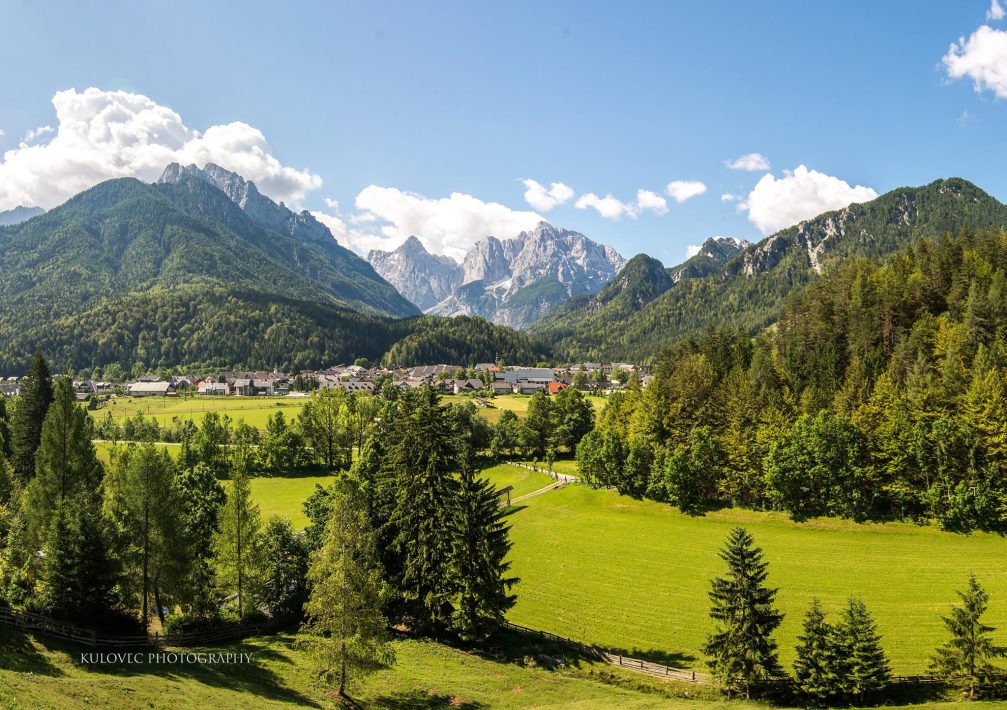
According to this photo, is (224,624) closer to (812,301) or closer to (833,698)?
(833,698)

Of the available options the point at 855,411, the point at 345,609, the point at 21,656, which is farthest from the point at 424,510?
the point at 855,411

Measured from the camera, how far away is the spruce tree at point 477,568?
35156 mm

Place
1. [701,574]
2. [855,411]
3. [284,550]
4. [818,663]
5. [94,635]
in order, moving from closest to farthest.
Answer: [818,663] < [94,635] < [284,550] < [701,574] < [855,411]

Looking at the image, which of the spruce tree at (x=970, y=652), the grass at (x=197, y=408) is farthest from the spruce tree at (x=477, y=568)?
the grass at (x=197, y=408)

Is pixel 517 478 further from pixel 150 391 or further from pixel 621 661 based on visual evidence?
pixel 150 391

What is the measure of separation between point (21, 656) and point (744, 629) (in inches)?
1332

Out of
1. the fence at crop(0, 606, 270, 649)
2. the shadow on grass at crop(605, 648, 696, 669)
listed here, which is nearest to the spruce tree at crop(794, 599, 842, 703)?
the shadow on grass at crop(605, 648, 696, 669)

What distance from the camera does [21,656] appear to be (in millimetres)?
23984

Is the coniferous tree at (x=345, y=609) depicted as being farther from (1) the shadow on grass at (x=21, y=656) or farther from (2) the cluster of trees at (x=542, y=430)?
(2) the cluster of trees at (x=542, y=430)

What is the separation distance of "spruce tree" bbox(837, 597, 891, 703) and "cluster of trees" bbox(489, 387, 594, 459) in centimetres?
7222

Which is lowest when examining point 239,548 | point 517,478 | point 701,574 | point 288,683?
point 701,574

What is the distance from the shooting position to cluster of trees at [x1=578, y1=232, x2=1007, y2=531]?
187 ft

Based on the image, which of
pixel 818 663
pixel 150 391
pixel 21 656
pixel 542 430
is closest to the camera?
pixel 21 656

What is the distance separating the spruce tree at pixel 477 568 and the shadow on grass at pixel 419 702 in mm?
6453
